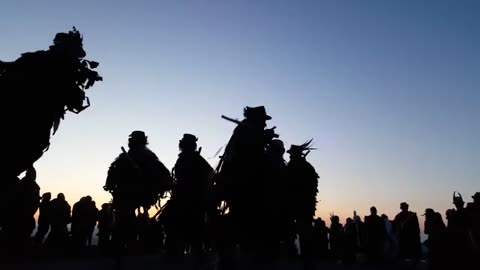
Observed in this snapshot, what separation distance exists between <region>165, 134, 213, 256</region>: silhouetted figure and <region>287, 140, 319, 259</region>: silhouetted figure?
2.05 m

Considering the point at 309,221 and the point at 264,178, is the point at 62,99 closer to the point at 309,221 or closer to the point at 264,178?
the point at 264,178

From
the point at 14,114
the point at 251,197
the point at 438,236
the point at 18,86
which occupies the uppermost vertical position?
the point at 18,86

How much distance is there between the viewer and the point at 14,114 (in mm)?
4969

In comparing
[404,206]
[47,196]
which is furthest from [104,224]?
[404,206]

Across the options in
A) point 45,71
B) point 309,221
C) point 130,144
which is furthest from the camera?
point 130,144

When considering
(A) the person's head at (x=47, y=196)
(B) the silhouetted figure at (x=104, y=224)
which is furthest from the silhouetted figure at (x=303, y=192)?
(A) the person's head at (x=47, y=196)

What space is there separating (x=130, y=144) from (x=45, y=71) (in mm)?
5257

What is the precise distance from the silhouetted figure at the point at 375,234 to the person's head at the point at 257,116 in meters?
10.0

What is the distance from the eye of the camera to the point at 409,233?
14266 millimetres

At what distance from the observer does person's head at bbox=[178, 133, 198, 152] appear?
11.5 meters

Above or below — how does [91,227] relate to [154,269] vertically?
above

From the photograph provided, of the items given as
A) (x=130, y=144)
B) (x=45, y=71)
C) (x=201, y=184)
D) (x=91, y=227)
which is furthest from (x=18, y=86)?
(x=91, y=227)

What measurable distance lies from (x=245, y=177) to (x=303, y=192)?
264cm

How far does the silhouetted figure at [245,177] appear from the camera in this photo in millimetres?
6691
